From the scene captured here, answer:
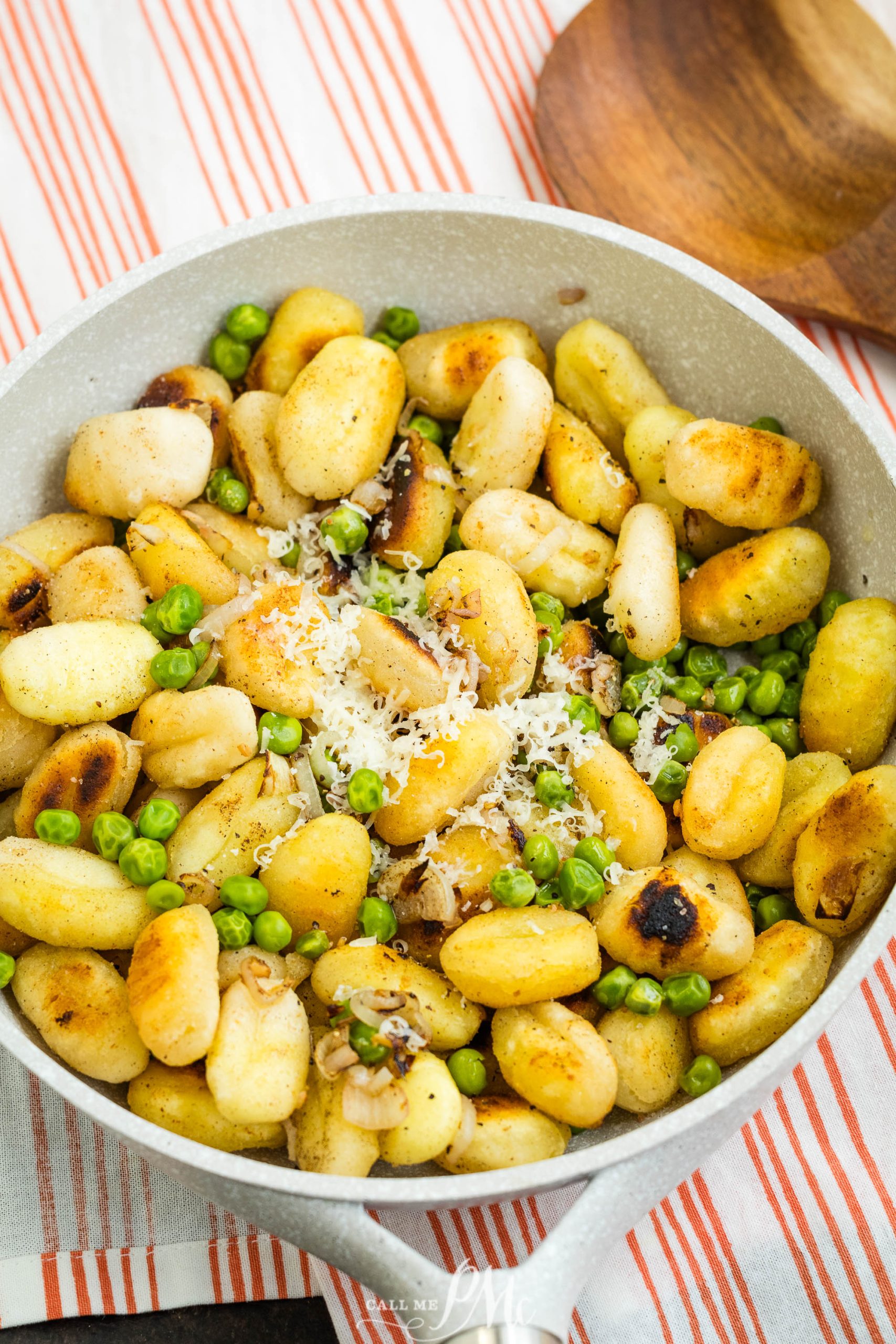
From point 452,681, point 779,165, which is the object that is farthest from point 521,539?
point 779,165

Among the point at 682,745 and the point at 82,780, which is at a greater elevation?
the point at 82,780

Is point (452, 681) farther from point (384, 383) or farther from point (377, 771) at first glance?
point (384, 383)

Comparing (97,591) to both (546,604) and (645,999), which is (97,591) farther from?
(645,999)

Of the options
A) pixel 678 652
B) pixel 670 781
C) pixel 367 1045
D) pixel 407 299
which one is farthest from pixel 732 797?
pixel 407 299

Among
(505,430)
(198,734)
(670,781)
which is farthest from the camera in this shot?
(505,430)

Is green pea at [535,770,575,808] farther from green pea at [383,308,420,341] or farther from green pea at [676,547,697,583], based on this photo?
green pea at [383,308,420,341]

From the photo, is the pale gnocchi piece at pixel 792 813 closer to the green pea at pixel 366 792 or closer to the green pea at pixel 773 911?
the green pea at pixel 773 911

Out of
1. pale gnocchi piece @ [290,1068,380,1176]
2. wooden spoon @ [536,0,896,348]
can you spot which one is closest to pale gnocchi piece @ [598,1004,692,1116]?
pale gnocchi piece @ [290,1068,380,1176]

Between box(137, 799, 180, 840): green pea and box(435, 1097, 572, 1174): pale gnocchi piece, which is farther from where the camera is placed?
box(137, 799, 180, 840): green pea
